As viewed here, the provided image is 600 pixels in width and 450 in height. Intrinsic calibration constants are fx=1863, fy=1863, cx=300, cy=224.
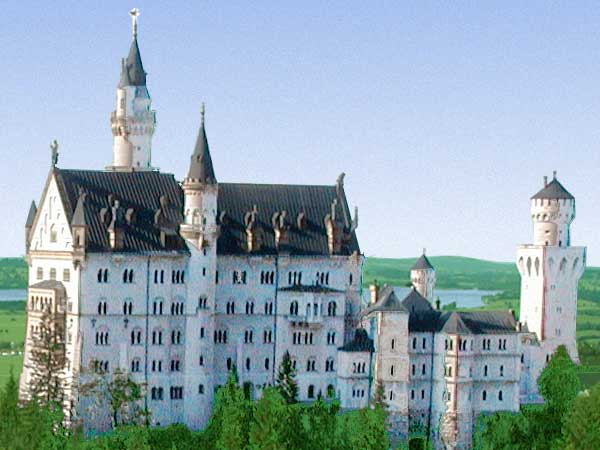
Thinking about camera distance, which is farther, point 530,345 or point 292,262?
point 530,345

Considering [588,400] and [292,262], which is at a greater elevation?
[292,262]

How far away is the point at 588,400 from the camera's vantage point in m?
119

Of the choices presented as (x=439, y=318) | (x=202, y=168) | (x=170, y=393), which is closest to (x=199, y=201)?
(x=202, y=168)

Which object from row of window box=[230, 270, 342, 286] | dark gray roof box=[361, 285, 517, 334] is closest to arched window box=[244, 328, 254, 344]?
row of window box=[230, 270, 342, 286]

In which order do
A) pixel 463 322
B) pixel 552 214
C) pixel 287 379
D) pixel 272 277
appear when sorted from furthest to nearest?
1. pixel 552 214
2. pixel 272 277
3. pixel 287 379
4. pixel 463 322

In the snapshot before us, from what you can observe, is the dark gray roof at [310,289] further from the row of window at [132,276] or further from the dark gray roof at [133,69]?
the dark gray roof at [133,69]

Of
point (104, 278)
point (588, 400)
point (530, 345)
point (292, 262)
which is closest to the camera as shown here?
point (588, 400)

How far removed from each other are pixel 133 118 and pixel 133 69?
153 inches

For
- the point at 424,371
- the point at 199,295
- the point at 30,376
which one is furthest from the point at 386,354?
the point at 30,376

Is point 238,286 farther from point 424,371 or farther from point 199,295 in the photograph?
point 424,371

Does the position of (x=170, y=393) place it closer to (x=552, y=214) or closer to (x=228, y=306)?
(x=228, y=306)

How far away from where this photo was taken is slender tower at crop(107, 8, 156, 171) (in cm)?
14725

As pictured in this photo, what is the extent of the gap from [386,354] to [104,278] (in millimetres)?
21655

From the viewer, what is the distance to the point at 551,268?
154625mm
